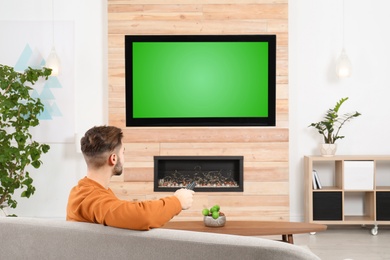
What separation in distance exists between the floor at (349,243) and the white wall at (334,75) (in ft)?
1.96

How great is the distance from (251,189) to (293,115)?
0.93m

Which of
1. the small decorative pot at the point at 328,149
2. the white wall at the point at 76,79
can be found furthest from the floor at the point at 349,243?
the white wall at the point at 76,79

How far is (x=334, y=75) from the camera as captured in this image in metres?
6.35

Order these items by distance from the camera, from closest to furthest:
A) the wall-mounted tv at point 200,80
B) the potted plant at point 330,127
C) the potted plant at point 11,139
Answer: the potted plant at point 11,139, the potted plant at point 330,127, the wall-mounted tv at point 200,80

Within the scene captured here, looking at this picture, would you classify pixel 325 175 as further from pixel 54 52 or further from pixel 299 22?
pixel 54 52

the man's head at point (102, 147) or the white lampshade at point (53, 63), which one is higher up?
the white lampshade at point (53, 63)

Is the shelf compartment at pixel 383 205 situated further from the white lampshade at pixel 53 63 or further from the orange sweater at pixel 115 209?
the orange sweater at pixel 115 209

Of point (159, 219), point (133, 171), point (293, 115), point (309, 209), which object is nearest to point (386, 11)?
point (293, 115)

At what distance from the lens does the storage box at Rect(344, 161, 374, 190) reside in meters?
5.89

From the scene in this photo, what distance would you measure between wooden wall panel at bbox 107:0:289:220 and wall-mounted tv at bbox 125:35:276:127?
97mm

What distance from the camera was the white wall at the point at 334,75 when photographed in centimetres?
630

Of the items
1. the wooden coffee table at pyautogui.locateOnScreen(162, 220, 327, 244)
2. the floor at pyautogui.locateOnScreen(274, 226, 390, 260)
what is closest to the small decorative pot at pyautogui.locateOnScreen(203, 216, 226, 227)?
the wooden coffee table at pyautogui.locateOnScreen(162, 220, 327, 244)

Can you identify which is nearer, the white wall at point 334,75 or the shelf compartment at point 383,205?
the shelf compartment at point 383,205

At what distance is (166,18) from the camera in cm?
608
